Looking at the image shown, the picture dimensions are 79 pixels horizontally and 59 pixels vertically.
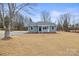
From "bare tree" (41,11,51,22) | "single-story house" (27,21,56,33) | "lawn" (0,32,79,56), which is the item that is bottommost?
"lawn" (0,32,79,56)

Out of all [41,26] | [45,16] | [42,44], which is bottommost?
[42,44]

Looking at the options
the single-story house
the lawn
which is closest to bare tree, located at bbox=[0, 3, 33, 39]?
the lawn

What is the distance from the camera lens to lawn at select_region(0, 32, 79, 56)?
4379 millimetres

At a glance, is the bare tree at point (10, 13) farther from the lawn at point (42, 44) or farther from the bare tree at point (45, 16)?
the bare tree at point (45, 16)

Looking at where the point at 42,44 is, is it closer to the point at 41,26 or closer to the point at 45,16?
the point at 41,26

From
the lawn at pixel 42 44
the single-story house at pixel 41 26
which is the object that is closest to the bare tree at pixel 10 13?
the lawn at pixel 42 44

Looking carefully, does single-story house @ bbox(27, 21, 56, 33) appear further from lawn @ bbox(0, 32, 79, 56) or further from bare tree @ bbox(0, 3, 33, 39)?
bare tree @ bbox(0, 3, 33, 39)

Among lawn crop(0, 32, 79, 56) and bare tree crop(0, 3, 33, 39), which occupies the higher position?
bare tree crop(0, 3, 33, 39)

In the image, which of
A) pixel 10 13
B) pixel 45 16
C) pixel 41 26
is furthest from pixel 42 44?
pixel 10 13

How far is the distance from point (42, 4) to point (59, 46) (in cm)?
54

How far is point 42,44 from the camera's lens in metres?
4.42

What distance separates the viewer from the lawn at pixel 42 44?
4379 millimetres

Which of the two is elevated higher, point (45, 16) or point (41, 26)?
point (45, 16)

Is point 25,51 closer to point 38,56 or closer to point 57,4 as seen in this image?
point 38,56
